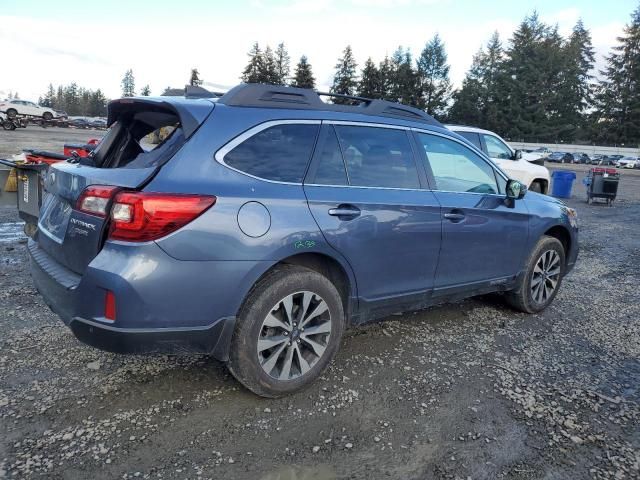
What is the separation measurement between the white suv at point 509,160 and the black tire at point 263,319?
859 cm

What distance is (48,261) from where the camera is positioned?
129 inches

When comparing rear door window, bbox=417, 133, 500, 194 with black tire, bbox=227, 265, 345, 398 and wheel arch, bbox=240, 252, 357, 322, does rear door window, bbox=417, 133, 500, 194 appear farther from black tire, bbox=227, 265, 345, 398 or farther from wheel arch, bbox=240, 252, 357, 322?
black tire, bbox=227, 265, 345, 398

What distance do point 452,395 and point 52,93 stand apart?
197335mm

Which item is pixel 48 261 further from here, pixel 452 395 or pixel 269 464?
pixel 452 395

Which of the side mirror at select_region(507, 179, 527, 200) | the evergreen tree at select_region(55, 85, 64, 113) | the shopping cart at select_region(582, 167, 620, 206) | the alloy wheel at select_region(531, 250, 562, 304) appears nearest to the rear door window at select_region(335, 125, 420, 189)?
the side mirror at select_region(507, 179, 527, 200)

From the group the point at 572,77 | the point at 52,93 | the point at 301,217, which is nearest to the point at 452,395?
the point at 301,217

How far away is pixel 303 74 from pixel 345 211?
8981cm

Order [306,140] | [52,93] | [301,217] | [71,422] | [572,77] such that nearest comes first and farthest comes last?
[71,422] → [301,217] → [306,140] → [572,77] → [52,93]

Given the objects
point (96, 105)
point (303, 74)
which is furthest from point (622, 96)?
point (96, 105)

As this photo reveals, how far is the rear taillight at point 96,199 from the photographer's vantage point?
282 centimetres

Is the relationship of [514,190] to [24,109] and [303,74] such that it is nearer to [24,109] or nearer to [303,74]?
[24,109]

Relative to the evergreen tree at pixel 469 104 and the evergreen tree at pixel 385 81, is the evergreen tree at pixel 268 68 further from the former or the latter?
the evergreen tree at pixel 469 104

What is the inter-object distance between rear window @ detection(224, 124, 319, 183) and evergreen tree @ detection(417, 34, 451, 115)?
93.8 m

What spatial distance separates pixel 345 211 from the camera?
11.0 feet
